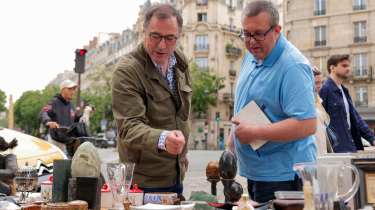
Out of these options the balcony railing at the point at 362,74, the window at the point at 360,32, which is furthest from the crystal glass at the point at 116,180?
the balcony railing at the point at 362,74

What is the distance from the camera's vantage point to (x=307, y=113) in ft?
9.57

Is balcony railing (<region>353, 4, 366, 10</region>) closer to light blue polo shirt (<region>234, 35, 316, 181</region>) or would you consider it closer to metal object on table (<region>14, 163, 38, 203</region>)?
light blue polo shirt (<region>234, 35, 316, 181</region>)

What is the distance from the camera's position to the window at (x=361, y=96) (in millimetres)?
44244

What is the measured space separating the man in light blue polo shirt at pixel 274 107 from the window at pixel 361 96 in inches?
1689

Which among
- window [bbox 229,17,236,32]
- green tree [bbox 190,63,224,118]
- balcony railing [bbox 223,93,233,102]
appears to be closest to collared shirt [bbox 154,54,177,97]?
green tree [bbox 190,63,224,118]

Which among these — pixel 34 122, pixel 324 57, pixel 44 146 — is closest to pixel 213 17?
pixel 324 57

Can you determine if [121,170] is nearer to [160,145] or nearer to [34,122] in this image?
[160,145]

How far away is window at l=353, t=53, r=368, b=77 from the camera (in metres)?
44.5

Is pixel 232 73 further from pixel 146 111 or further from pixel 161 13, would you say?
pixel 161 13

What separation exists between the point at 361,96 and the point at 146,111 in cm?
4423

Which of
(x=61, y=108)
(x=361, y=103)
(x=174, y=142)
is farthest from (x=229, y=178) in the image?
(x=361, y=103)

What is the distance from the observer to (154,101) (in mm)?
3164

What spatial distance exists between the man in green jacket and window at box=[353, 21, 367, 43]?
43.0 m

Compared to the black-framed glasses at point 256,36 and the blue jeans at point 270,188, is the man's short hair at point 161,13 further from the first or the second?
the blue jeans at point 270,188
